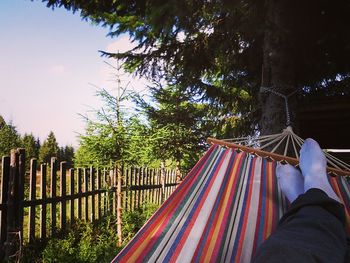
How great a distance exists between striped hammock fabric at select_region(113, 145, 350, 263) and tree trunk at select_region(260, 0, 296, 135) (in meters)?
1.43

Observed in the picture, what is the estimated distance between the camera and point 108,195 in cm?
632

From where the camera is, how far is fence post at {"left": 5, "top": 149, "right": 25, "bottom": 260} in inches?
151

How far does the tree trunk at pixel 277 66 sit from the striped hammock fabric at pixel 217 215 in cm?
143

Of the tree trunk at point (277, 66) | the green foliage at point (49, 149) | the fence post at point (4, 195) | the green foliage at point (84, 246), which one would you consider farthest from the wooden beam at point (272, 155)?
the green foliage at point (49, 149)

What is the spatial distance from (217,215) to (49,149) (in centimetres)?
2762

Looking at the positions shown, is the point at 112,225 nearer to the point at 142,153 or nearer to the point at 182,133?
the point at 142,153

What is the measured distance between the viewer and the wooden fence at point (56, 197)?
3854 mm

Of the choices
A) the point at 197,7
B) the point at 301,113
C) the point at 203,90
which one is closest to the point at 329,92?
the point at 301,113

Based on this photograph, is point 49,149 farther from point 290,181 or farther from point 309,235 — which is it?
point 309,235

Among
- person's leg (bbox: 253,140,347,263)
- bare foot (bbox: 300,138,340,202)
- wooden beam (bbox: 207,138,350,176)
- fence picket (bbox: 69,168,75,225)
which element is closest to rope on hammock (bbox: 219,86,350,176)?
wooden beam (bbox: 207,138,350,176)

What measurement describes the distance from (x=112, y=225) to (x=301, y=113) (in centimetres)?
325

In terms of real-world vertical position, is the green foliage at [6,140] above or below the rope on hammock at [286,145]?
above

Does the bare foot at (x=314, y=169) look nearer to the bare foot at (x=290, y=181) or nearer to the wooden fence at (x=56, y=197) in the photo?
the bare foot at (x=290, y=181)

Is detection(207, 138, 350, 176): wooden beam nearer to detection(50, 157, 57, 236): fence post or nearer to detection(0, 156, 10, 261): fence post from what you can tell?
detection(0, 156, 10, 261): fence post
